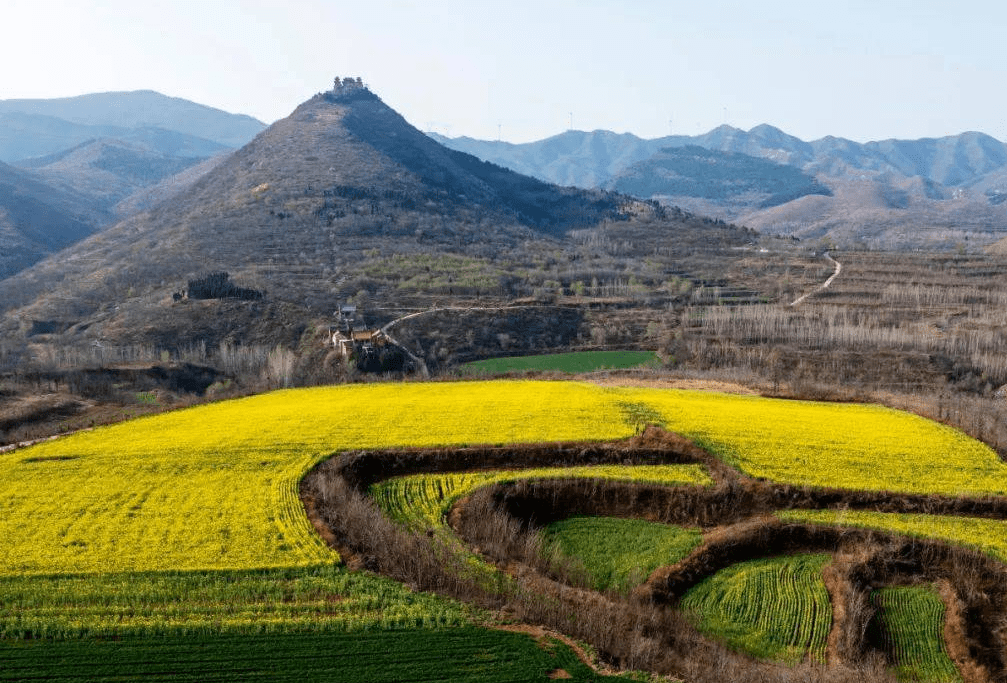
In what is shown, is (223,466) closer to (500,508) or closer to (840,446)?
(500,508)

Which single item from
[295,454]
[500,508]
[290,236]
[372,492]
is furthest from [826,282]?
[372,492]

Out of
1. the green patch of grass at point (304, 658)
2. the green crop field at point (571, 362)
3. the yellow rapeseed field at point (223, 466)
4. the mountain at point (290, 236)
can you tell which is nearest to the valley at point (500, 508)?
the green patch of grass at point (304, 658)

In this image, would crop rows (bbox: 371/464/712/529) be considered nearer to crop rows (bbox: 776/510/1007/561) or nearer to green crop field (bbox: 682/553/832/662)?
crop rows (bbox: 776/510/1007/561)

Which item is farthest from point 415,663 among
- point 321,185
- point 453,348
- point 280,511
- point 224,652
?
point 321,185

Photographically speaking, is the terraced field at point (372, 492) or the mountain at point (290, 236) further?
the mountain at point (290, 236)

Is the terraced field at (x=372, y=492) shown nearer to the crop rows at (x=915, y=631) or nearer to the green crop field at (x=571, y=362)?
the crop rows at (x=915, y=631)

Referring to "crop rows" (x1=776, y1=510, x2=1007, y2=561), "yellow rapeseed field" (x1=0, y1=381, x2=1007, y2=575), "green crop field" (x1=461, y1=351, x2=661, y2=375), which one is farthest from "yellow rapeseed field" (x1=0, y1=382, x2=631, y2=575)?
"green crop field" (x1=461, y1=351, x2=661, y2=375)
